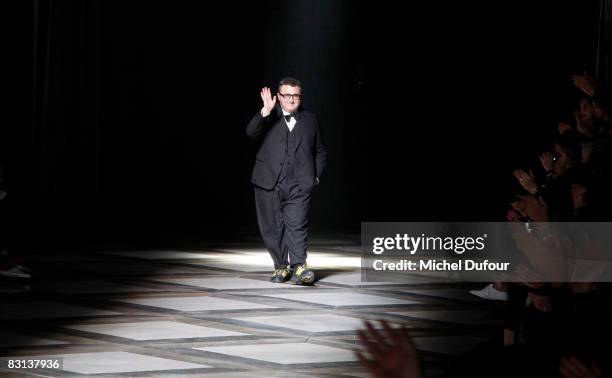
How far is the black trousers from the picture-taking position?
29.7 ft

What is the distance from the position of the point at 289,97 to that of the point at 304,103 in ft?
20.9

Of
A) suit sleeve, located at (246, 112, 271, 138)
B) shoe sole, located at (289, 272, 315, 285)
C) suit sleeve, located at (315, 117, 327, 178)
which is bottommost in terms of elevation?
shoe sole, located at (289, 272, 315, 285)

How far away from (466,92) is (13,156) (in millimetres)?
5580

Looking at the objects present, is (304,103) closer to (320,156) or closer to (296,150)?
(320,156)

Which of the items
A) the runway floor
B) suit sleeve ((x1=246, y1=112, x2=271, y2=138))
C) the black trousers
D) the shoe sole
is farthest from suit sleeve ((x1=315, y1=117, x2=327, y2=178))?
the runway floor

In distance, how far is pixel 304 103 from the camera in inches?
605

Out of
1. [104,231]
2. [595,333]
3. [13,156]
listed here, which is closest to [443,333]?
[595,333]

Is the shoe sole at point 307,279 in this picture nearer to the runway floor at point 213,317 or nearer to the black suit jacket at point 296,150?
the runway floor at point 213,317

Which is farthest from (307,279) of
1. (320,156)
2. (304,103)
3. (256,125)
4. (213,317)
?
(304,103)

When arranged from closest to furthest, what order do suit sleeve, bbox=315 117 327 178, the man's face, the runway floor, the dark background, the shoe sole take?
the runway floor, the shoe sole, the man's face, suit sleeve, bbox=315 117 327 178, the dark background

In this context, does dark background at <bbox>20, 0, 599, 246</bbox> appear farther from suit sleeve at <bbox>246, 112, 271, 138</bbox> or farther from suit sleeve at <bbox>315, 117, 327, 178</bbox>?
suit sleeve at <bbox>315, 117, 327, 178</bbox>

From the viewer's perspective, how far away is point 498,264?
1035 cm

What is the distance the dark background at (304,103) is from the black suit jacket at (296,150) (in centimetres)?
404

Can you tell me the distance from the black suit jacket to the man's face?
8 centimetres
